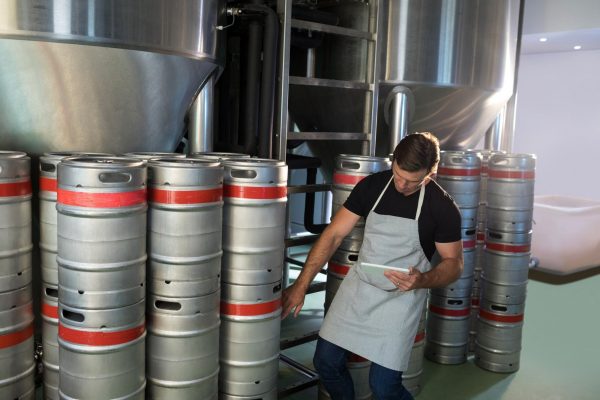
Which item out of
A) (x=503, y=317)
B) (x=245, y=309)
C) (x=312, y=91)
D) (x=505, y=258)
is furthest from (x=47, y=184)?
(x=503, y=317)

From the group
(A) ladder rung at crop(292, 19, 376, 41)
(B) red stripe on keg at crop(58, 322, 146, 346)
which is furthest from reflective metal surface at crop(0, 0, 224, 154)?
(B) red stripe on keg at crop(58, 322, 146, 346)

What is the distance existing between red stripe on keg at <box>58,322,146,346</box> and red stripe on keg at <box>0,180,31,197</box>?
1.56ft

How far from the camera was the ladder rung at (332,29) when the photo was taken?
122 inches

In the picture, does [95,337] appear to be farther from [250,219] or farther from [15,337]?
[250,219]

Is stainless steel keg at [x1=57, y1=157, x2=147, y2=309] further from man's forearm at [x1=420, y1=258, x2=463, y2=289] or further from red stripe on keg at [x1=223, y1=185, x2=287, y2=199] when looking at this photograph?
A: man's forearm at [x1=420, y1=258, x2=463, y2=289]

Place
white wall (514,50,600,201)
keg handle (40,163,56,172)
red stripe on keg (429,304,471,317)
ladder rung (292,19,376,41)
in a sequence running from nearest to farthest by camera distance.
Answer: keg handle (40,163,56,172)
ladder rung (292,19,376,41)
red stripe on keg (429,304,471,317)
white wall (514,50,600,201)

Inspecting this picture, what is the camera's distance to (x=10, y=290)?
84.7 inches

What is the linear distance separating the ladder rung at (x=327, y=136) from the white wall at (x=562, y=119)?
4.98m

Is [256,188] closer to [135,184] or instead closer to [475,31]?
[135,184]

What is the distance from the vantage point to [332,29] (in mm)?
3262

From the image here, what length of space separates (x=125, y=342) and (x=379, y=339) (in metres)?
1.01

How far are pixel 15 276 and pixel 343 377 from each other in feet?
4.57

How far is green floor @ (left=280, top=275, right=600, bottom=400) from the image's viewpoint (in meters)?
3.44

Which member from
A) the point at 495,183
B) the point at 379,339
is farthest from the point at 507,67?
the point at 379,339
